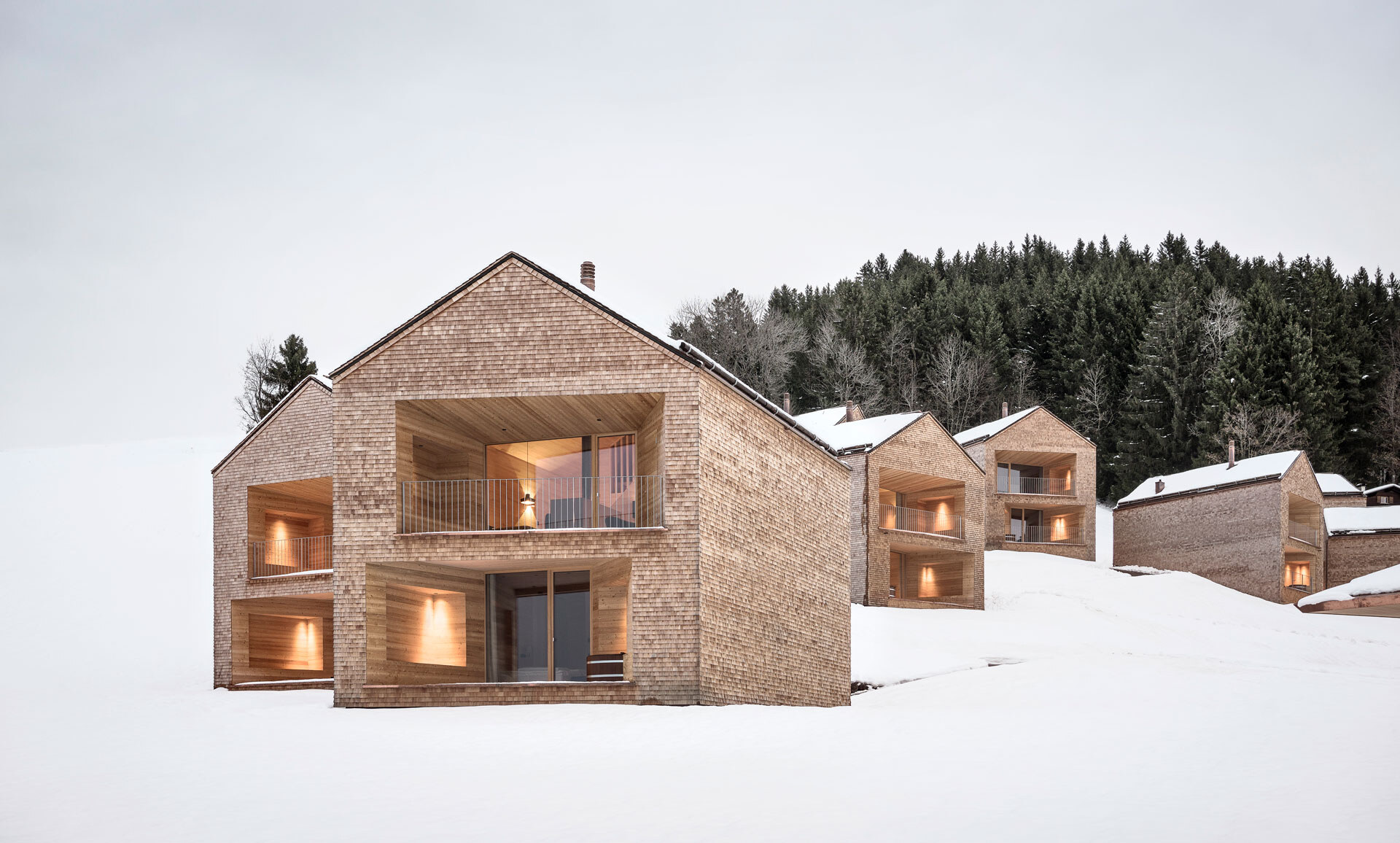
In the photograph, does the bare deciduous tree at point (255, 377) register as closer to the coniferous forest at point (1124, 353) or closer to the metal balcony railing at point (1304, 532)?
the coniferous forest at point (1124, 353)

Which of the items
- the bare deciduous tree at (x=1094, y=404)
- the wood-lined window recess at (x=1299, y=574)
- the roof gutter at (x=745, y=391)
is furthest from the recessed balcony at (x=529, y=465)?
the bare deciduous tree at (x=1094, y=404)

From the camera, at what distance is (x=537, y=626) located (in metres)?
19.9

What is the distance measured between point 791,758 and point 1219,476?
124ft

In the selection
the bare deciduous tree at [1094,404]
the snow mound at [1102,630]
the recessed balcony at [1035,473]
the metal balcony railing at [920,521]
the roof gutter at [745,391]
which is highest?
the bare deciduous tree at [1094,404]

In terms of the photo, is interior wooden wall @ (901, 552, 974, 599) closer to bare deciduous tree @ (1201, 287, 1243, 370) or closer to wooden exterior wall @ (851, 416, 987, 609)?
wooden exterior wall @ (851, 416, 987, 609)

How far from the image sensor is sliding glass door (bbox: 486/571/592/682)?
1945cm

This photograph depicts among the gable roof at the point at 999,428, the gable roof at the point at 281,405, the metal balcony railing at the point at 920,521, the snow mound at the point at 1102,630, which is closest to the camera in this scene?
the gable roof at the point at 281,405

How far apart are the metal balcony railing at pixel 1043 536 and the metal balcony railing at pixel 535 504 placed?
3022 centimetres

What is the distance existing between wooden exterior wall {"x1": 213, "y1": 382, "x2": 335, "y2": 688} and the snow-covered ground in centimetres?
180

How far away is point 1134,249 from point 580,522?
75.5 meters

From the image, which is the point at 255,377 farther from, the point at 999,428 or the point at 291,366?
the point at 999,428

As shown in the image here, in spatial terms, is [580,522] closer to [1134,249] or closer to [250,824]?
[250,824]

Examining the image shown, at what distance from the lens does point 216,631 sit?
2656cm

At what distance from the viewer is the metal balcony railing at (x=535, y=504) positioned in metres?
19.9
